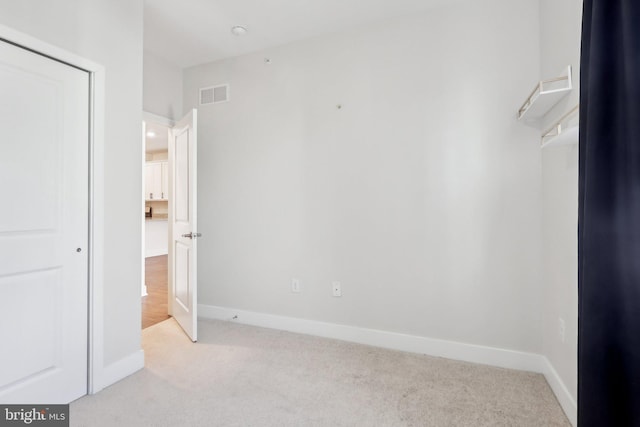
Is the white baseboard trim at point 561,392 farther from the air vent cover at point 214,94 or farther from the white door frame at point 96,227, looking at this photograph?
the air vent cover at point 214,94

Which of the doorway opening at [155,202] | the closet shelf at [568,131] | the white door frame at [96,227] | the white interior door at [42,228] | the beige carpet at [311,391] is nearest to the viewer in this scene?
the closet shelf at [568,131]

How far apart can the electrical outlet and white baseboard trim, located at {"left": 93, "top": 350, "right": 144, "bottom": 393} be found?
1586 mm

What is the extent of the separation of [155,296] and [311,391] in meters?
3.14

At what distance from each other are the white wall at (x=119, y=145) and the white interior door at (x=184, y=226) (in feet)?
1.62

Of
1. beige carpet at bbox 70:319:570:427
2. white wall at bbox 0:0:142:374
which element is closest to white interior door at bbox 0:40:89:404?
white wall at bbox 0:0:142:374

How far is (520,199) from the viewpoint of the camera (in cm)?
230

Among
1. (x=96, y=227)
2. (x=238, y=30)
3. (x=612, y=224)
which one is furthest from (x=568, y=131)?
(x=96, y=227)

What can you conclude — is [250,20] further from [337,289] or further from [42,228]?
[337,289]

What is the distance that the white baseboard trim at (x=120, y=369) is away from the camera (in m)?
2.04

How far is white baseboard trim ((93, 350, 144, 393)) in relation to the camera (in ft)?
6.68

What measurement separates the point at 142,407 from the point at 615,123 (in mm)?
2574

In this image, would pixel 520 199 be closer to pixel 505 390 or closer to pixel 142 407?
pixel 505 390

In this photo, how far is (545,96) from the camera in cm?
183

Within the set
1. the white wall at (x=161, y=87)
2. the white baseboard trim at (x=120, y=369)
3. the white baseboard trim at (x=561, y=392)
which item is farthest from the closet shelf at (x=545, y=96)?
the white wall at (x=161, y=87)
